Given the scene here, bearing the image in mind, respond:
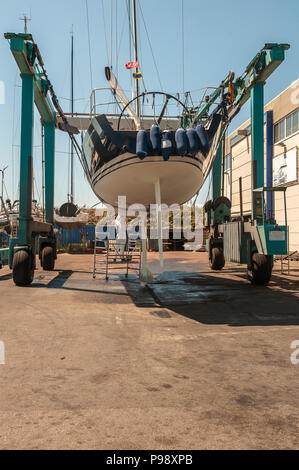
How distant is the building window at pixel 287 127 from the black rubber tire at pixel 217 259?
28.1 ft

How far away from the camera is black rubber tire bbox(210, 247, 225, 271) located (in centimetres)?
1170

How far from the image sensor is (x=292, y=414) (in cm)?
243

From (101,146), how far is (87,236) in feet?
66.4

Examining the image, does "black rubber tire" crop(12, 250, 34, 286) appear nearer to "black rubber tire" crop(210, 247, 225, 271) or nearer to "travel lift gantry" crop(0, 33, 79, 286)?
"travel lift gantry" crop(0, 33, 79, 286)

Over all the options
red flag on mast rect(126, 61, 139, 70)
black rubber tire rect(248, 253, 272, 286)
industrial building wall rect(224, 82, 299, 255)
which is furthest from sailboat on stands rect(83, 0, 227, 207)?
industrial building wall rect(224, 82, 299, 255)

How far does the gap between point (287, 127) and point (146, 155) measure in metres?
12.9

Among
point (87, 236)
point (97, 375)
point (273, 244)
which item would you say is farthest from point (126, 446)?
point (87, 236)

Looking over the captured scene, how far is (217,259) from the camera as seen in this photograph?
11.8m

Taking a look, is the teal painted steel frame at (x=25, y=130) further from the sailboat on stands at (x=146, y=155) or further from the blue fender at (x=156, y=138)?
the blue fender at (x=156, y=138)

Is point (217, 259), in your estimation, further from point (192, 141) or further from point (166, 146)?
point (166, 146)

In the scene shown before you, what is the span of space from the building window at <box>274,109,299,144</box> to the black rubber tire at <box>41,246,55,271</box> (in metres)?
12.5

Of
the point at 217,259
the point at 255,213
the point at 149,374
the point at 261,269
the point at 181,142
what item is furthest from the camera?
the point at 217,259

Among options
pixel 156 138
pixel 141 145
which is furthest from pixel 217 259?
pixel 141 145

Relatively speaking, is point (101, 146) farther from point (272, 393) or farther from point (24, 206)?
point (272, 393)
